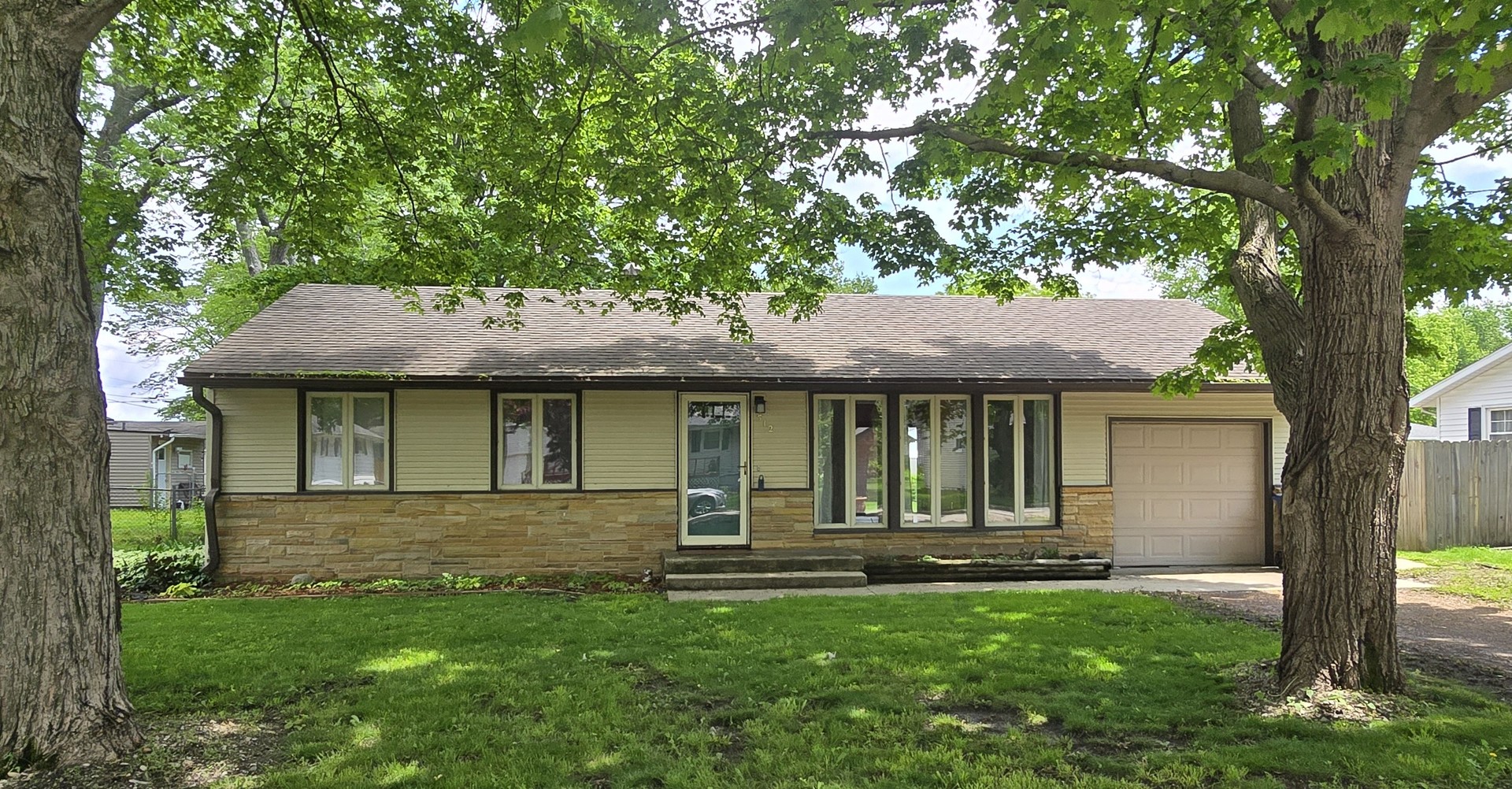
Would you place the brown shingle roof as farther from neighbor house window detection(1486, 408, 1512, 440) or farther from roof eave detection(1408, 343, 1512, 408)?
neighbor house window detection(1486, 408, 1512, 440)

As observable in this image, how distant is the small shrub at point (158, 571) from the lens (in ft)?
30.8

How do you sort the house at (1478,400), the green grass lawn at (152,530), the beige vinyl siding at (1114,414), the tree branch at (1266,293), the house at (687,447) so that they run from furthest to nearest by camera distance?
the house at (1478,400) < the green grass lawn at (152,530) < the beige vinyl siding at (1114,414) < the house at (687,447) < the tree branch at (1266,293)

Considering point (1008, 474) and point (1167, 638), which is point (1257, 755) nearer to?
point (1167, 638)

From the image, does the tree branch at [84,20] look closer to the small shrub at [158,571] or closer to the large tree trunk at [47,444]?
the large tree trunk at [47,444]

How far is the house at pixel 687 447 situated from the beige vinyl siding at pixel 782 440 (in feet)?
0.09

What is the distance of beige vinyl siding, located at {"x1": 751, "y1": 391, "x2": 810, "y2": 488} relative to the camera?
10.7 meters

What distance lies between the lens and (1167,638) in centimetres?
652

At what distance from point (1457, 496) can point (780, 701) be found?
13.0 m

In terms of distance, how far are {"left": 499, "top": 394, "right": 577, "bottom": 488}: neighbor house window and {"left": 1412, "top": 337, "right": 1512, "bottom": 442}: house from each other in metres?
18.8

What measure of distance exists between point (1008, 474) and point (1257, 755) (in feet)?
23.2

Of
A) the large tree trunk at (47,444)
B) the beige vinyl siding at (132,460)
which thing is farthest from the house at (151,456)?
the large tree trunk at (47,444)

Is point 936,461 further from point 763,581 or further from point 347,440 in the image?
point 347,440

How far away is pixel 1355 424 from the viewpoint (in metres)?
4.68

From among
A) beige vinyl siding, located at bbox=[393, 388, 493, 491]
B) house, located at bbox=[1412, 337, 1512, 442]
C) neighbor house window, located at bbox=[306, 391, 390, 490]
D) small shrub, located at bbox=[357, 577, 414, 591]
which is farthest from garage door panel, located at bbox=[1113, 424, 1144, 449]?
house, located at bbox=[1412, 337, 1512, 442]
